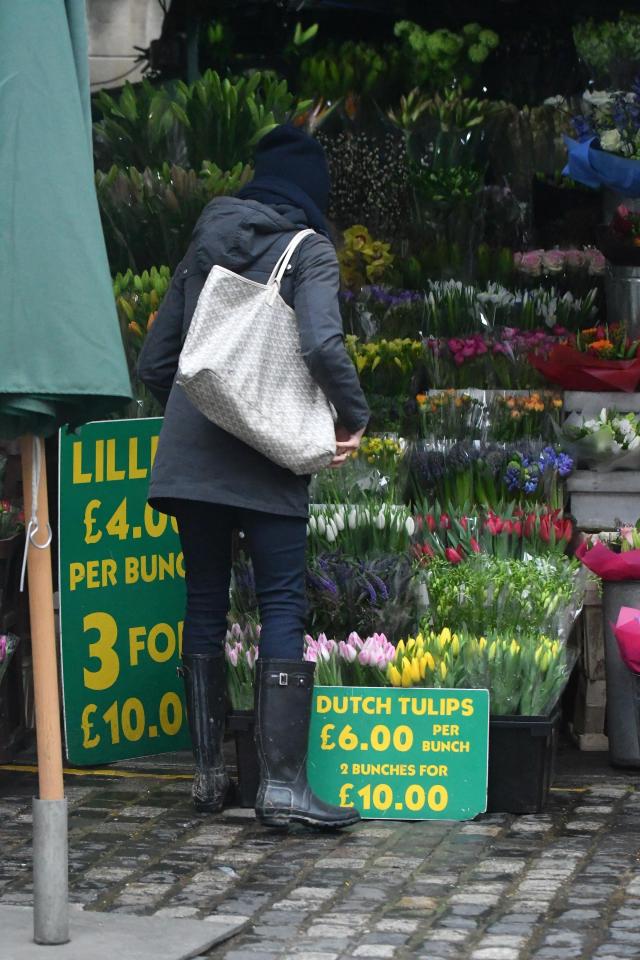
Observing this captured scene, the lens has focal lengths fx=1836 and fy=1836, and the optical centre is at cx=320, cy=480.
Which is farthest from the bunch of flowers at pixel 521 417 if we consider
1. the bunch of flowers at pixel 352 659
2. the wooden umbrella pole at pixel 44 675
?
the wooden umbrella pole at pixel 44 675

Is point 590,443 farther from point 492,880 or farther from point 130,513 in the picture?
point 492,880

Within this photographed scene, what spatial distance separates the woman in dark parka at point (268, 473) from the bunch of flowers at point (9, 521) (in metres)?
0.92

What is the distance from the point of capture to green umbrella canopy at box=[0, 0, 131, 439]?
3783 mm

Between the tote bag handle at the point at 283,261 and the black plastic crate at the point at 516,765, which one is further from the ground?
the tote bag handle at the point at 283,261

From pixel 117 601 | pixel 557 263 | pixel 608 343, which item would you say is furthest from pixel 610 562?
pixel 557 263

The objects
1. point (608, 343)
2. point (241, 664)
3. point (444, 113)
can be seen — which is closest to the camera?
point (241, 664)

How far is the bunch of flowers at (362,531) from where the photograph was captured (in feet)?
18.2

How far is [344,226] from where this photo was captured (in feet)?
28.2

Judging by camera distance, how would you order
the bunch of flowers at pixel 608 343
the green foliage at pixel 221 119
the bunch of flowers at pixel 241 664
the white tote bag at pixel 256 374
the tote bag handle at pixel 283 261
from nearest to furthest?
1. the white tote bag at pixel 256 374
2. the tote bag handle at pixel 283 261
3. the bunch of flowers at pixel 241 664
4. the bunch of flowers at pixel 608 343
5. the green foliage at pixel 221 119

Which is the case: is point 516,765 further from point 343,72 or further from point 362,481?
point 343,72

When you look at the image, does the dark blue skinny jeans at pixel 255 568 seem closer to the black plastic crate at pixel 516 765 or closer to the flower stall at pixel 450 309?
the flower stall at pixel 450 309

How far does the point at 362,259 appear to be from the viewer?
8.30m

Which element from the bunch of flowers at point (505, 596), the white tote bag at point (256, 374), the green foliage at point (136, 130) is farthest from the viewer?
the green foliage at point (136, 130)

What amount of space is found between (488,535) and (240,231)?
1544mm
